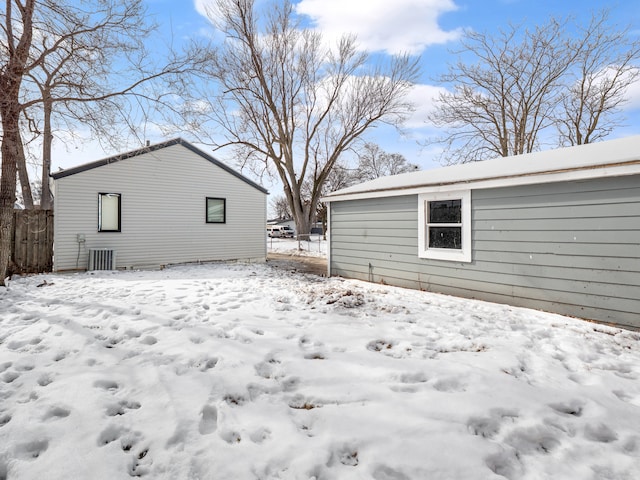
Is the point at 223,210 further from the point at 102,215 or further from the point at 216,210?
the point at 102,215

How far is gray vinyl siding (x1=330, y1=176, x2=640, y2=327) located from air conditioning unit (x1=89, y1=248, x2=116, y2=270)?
27.3 ft

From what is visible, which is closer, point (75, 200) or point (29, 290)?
point (29, 290)

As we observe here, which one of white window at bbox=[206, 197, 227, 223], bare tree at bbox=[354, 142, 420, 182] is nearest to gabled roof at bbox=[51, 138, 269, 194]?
white window at bbox=[206, 197, 227, 223]

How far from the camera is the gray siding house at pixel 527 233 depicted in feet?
15.1

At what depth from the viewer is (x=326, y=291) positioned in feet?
21.4

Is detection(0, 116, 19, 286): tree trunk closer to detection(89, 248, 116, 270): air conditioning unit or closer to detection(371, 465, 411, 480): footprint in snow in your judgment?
detection(89, 248, 116, 270): air conditioning unit

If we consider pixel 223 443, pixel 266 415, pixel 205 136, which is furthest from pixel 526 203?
pixel 205 136

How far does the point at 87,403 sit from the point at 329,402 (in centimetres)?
179

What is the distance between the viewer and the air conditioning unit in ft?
32.0

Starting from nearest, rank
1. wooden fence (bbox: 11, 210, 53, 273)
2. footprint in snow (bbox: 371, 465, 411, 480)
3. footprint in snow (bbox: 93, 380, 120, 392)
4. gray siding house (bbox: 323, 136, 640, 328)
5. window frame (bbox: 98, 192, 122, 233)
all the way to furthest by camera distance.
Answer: footprint in snow (bbox: 371, 465, 411, 480) → footprint in snow (bbox: 93, 380, 120, 392) → gray siding house (bbox: 323, 136, 640, 328) → wooden fence (bbox: 11, 210, 53, 273) → window frame (bbox: 98, 192, 122, 233)

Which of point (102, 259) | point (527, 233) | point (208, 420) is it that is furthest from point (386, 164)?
point (208, 420)

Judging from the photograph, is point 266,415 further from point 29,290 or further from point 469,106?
point 469,106

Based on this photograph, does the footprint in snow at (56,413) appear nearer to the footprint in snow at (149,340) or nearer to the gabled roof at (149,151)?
the footprint in snow at (149,340)

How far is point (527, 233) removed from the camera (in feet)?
18.1
